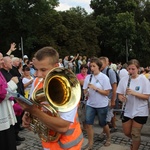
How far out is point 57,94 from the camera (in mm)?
1959

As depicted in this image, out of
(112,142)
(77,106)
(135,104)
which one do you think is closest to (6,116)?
(77,106)

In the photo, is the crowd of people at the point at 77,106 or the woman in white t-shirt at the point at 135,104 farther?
the woman in white t-shirt at the point at 135,104

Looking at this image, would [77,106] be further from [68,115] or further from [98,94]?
[98,94]

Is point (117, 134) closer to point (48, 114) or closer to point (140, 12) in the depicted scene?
point (48, 114)

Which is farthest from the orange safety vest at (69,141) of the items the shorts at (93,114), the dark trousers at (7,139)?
the shorts at (93,114)

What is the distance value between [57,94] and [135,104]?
2.37 metres

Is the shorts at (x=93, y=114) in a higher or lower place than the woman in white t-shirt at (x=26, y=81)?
lower

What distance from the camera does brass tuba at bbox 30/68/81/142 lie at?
1.87 metres

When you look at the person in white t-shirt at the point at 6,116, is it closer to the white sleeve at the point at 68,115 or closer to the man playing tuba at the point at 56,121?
the man playing tuba at the point at 56,121

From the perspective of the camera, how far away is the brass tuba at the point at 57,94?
1.87 m

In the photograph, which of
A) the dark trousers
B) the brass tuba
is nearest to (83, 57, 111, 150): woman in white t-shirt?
the dark trousers

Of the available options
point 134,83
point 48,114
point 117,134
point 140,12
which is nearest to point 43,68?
point 48,114

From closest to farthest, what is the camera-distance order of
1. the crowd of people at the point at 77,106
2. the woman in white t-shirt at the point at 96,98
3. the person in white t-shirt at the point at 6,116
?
the crowd of people at the point at 77,106 → the person in white t-shirt at the point at 6,116 → the woman in white t-shirt at the point at 96,98

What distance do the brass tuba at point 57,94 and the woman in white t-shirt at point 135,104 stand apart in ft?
6.99
